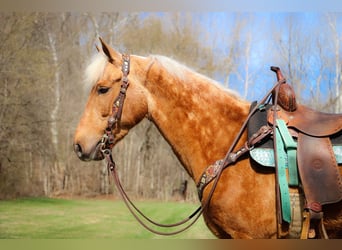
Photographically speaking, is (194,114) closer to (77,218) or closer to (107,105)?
(107,105)

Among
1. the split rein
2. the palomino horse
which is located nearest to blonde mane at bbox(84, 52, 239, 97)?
the palomino horse

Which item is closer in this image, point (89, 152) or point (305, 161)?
point (305, 161)

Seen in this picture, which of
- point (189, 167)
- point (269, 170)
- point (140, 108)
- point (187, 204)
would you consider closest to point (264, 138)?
point (269, 170)

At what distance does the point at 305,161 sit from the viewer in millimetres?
1452

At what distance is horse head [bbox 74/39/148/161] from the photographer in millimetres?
1716

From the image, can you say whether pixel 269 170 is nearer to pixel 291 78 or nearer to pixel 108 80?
pixel 108 80

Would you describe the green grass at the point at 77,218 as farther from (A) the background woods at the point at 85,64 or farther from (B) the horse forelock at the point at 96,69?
(B) the horse forelock at the point at 96,69

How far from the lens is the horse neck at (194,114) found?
64.0 inches

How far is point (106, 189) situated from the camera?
7066 mm

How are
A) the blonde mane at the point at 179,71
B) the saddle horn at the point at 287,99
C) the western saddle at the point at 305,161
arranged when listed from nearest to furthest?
the western saddle at the point at 305,161 → the saddle horn at the point at 287,99 → the blonde mane at the point at 179,71

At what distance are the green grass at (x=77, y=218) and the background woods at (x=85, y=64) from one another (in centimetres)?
28

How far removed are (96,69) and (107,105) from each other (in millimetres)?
204

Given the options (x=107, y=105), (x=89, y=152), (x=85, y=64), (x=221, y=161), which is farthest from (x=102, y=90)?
(x=85, y=64)

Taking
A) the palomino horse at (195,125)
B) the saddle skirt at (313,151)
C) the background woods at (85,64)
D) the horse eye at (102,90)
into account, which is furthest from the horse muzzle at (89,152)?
the background woods at (85,64)
